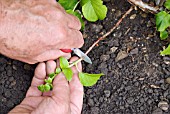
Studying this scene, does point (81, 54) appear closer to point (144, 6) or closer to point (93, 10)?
point (93, 10)

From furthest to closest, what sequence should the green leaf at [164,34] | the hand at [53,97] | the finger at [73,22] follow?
the green leaf at [164,34], the finger at [73,22], the hand at [53,97]

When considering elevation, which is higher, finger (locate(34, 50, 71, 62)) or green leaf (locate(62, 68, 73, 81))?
finger (locate(34, 50, 71, 62))

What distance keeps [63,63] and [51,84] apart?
0.09m

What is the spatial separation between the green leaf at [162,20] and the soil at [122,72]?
0.10m

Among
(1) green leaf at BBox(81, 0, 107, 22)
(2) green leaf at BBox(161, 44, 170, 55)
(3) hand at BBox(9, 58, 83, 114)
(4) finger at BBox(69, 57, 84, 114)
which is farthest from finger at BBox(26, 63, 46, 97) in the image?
(2) green leaf at BBox(161, 44, 170, 55)

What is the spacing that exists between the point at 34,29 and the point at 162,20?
496 millimetres

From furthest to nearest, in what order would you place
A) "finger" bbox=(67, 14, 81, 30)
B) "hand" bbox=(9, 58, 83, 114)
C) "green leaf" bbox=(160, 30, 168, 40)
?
"green leaf" bbox=(160, 30, 168, 40), "finger" bbox=(67, 14, 81, 30), "hand" bbox=(9, 58, 83, 114)

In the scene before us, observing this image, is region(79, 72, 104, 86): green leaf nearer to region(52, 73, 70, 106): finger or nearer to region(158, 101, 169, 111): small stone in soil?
region(52, 73, 70, 106): finger

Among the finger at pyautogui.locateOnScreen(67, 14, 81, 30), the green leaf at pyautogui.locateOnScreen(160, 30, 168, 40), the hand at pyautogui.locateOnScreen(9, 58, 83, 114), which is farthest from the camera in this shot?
the green leaf at pyautogui.locateOnScreen(160, 30, 168, 40)

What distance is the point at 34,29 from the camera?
1.55 meters

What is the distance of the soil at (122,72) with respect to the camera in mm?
1719

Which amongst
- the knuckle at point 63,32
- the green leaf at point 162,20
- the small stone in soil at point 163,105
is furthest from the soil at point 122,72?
the knuckle at point 63,32

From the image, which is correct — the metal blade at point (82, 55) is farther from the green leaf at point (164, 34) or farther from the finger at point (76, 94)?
the green leaf at point (164, 34)

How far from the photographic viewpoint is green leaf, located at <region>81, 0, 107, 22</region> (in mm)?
1716
